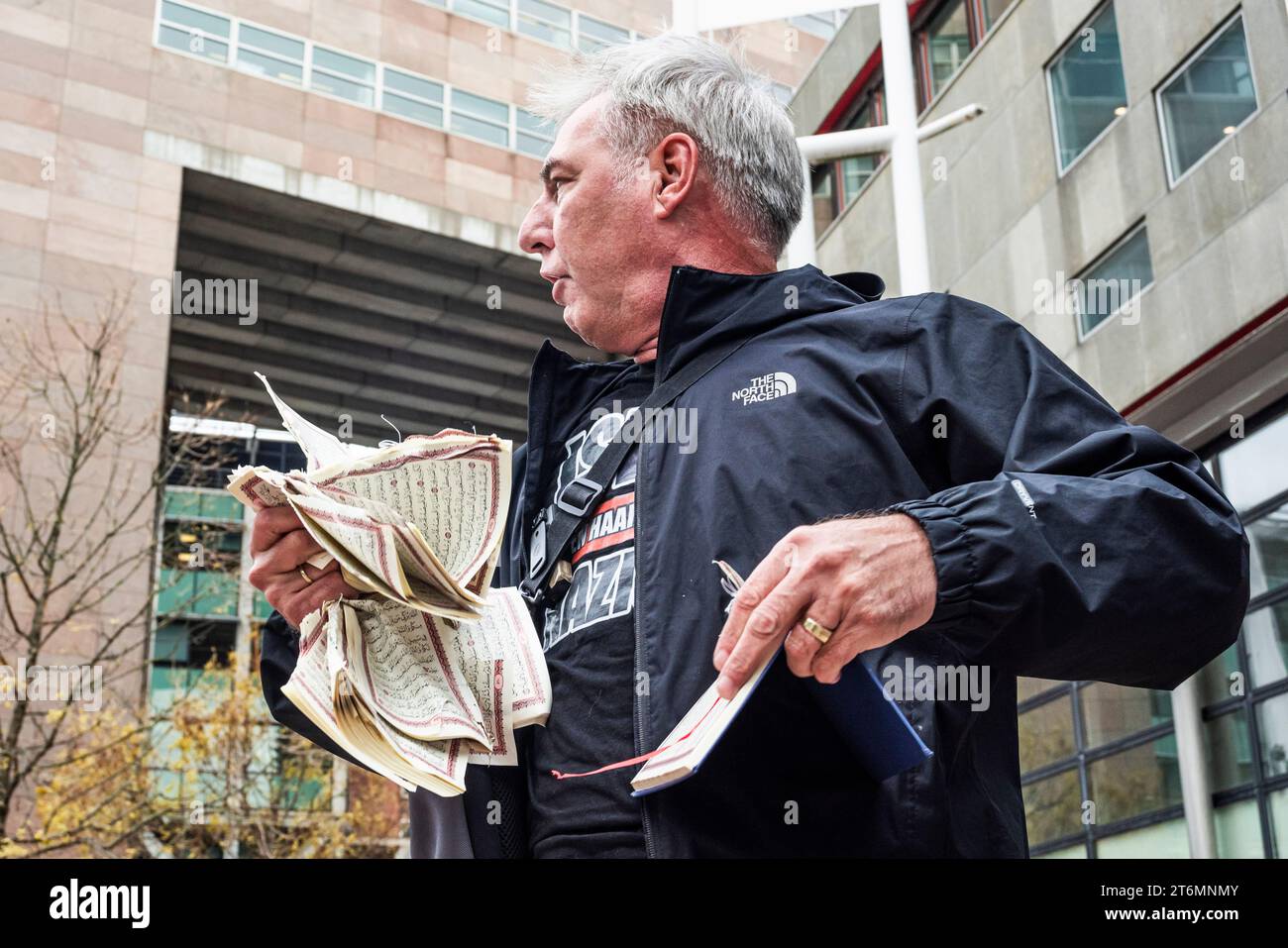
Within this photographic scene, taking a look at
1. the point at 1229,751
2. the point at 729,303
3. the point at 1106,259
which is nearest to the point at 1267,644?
the point at 1229,751

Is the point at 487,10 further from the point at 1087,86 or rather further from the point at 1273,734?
the point at 1273,734

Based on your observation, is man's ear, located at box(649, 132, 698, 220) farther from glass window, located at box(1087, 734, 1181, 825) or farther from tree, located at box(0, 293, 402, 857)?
glass window, located at box(1087, 734, 1181, 825)

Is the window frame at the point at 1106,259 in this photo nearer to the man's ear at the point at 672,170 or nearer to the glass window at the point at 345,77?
the man's ear at the point at 672,170

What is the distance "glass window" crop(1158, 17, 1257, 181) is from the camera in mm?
13656

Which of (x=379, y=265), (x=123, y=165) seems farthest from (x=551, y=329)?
(x=123, y=165)

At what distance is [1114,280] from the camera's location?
15.9 metres

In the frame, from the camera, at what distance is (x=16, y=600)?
24531mm

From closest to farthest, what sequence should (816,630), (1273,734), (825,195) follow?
(816,630)
(1273,734)
(825,195)

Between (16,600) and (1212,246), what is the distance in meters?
19.2

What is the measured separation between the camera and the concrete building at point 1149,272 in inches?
526

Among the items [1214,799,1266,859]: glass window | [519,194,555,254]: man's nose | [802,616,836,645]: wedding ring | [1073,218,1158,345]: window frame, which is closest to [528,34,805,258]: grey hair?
[519,194,555,254]: man's nose

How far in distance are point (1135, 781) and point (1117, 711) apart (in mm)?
836

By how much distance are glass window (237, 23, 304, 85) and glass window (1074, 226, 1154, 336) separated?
74.7 ft
